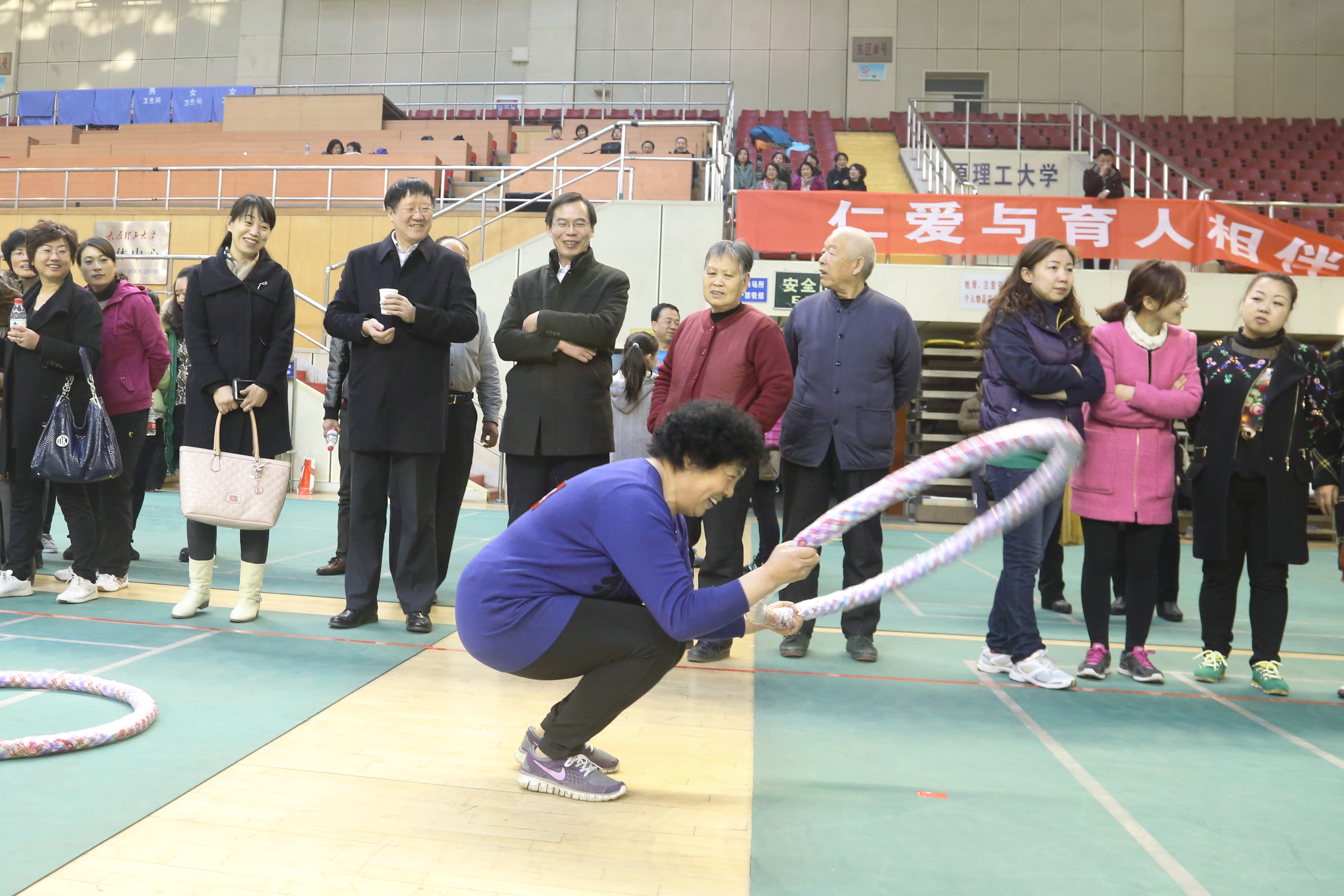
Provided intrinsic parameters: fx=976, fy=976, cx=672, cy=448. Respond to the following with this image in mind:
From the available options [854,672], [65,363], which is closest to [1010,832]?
[854,672]

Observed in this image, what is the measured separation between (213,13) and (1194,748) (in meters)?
22.5

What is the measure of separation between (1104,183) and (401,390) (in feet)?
31.1

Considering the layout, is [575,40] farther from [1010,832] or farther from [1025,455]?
[1010,832]

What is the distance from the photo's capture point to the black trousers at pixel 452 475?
4387mm

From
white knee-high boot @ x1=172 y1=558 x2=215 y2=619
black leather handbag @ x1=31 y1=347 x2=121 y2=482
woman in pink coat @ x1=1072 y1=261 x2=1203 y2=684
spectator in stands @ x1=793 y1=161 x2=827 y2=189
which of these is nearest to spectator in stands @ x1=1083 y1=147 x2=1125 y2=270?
spectator in stands @ x1=793 y1=161 x2=827 y2=189

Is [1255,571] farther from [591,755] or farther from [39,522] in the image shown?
[39,522]

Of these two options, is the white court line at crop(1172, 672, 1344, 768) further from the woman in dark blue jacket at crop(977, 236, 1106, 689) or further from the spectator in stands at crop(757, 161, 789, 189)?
the spectator in stands at crop(757, 161, 789, 189)

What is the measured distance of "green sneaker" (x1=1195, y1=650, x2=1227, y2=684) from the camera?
3.61 meters

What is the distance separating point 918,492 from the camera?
6.73ft

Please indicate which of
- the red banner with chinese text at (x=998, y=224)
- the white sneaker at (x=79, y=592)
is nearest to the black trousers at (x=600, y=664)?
the white sneaker at (x=79, y=592)

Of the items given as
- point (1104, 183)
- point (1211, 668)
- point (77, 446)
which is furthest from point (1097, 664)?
point (1104, 183)

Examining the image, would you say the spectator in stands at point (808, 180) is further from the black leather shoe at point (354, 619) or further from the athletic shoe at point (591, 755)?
the athletic shoe at point (591, 755)

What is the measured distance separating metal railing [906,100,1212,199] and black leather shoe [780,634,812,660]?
8.58m

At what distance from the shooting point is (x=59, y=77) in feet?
67.1
